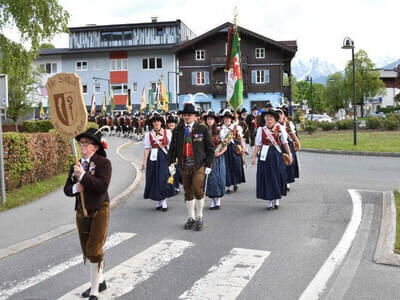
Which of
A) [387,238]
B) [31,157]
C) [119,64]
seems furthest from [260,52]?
[387,238]

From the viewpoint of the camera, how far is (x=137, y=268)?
6020 millimetres

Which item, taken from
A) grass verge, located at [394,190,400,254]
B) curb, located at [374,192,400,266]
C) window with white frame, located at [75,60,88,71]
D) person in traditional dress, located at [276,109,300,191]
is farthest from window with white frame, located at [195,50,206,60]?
curb, located at [374,192,400,266]

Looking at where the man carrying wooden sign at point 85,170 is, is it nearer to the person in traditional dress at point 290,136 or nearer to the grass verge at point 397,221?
the grass verge at point 397,221

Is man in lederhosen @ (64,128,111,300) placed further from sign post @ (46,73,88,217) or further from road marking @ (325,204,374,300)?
road marking @ (325,204,374,300)

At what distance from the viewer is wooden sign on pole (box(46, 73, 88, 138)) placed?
473cm

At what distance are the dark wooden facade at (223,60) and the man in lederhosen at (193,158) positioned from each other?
159 feet

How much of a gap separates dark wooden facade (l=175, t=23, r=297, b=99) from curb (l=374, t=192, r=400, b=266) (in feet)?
159

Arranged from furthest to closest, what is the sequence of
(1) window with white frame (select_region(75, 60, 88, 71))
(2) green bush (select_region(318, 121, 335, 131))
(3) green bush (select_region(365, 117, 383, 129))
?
(1) window with white frame (select_region(75, 60, 88, 71))
(2) green bush (select_region(318, 121, 335, 131))
(3) green bush (select_region(365, 117, 383, 129))

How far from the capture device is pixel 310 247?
6.72 meters

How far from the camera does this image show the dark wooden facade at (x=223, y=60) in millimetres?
56000

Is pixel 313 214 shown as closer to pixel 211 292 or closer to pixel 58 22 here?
pixel 211 292

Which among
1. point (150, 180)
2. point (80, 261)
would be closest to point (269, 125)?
point (150, 180)

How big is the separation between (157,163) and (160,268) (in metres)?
3.79

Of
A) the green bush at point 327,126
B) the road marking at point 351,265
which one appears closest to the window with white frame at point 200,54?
the green bush at point 327,126
